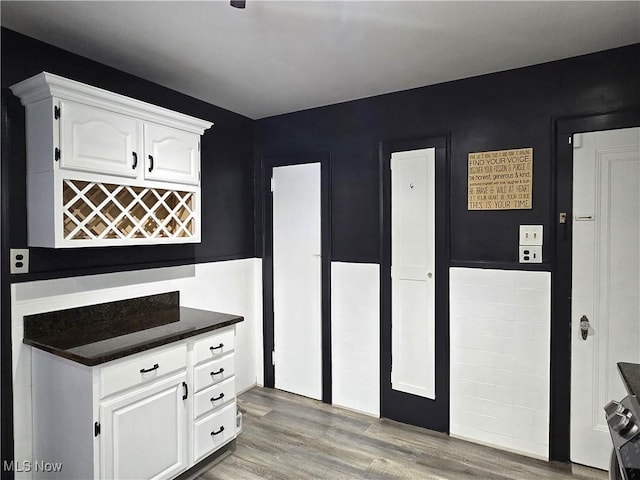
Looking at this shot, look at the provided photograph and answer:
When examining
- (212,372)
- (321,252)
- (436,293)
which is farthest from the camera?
(321,252)

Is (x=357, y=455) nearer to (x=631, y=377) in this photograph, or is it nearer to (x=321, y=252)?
(x=321, y=252)

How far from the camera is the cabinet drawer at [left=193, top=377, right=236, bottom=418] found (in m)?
2.28

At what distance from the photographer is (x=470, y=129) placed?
8.77 feet

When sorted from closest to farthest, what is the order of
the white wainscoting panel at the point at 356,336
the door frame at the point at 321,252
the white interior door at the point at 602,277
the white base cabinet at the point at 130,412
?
1. the white base cabinet at the point at 130,412
2. the white interior door at the point at 602,277
3. the white wainscoting panel at the point at 356,336
4. the door frame at the point at 321,252

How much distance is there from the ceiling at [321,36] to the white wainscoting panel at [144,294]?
4.32ft

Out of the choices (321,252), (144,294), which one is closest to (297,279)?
(321,252)

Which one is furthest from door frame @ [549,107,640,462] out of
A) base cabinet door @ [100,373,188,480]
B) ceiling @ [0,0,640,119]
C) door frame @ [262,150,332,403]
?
base cabinet door @ [100,373,188,480]

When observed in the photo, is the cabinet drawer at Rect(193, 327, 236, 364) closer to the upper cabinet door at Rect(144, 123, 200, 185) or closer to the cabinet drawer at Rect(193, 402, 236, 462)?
the cabinet drawer at Rect(193, 402, 236, 462)

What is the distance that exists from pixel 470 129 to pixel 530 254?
0.92m

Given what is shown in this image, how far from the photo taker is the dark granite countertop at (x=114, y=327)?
6.20 ft

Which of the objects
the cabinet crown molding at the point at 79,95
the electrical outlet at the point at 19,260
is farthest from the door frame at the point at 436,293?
the electrical outlet at the point at 19,260

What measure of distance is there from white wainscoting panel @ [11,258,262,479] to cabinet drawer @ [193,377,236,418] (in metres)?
0.77

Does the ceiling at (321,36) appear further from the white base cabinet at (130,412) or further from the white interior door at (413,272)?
the white base cabinet at (130,412)

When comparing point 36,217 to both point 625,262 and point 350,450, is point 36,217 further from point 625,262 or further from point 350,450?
point 625,262
